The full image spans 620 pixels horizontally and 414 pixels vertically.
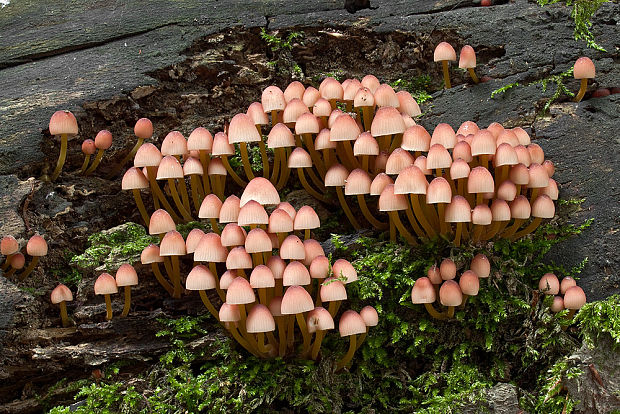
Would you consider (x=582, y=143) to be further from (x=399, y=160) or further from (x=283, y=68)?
(x=283, y=68)

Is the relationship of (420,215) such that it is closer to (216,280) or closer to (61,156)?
(216,280)

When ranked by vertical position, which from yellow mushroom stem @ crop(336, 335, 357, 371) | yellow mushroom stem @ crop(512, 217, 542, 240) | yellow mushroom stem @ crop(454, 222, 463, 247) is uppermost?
yellow mushroom stem @ crop(454, 222, 463, 247)

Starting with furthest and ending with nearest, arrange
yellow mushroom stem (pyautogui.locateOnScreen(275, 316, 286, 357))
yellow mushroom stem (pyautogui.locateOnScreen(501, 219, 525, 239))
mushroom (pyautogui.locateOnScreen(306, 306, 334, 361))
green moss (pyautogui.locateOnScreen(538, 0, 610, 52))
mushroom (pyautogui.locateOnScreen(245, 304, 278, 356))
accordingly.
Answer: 1. green moss (pyautogui.locateOnScreen(538, 0, 610, 52))
2. yellow mushroom stem (pyautogui.locateOnScreen(501, 219, 525, 239))
3. yellow mushroom stem (pyautogui.locateOnScreen(275, 316, 286, 357))
4. mushroom (pyautogui.locateOnScreen(306, 306, 334, 361))
5. mushroom (pyautogui.locateOnScreen(245, 304, 278, 356))

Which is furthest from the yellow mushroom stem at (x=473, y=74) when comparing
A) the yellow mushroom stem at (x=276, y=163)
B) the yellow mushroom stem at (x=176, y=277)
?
the yellow mushroom stem at (x=176, y=277)

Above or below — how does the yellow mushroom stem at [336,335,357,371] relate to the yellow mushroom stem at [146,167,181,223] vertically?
below

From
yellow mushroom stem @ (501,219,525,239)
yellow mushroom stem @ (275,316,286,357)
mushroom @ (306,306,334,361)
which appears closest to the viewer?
mushroom @ (306,306,334,361)

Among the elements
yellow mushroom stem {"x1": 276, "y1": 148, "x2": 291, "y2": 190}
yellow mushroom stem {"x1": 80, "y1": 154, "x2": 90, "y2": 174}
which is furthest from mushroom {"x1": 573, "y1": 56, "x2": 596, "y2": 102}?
yellow mushroom stem {"x1": 80, "y1": 154, "x2": 90, "y2": 174}

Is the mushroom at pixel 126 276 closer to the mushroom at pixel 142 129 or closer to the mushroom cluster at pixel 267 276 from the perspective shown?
the mushroom cluster at pixel 267 276

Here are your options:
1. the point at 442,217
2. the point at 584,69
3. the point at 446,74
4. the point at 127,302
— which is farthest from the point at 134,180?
the point at 584,69

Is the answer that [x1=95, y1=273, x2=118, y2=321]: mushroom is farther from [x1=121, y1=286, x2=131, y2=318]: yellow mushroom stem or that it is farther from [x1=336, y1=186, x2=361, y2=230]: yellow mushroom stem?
→ [x1=336, y1=186, x2=361, y2=230]: yellow mushroom stem

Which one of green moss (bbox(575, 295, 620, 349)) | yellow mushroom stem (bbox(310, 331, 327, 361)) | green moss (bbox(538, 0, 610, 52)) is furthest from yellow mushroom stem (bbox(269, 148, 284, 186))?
green moss (bbox(538, 0, 610, 52))

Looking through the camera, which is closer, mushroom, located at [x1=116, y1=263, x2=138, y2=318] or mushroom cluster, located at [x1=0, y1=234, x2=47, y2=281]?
mushroom, located at [x1=116, y1=263, x2=138, y2=318]
